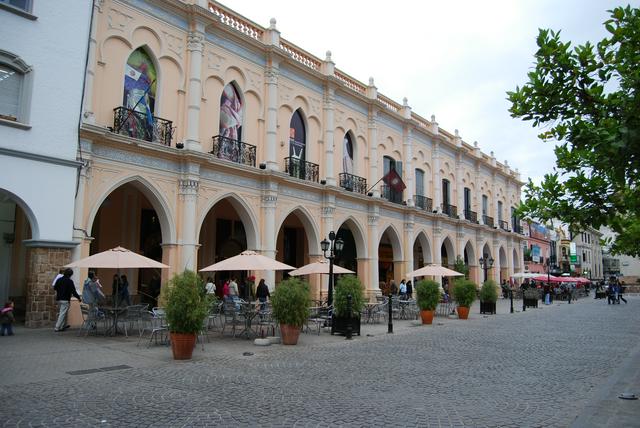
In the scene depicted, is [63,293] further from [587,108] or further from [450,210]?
[450,210]

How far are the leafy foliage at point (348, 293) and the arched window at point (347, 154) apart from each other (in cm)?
1332

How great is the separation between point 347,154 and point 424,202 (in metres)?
8.83

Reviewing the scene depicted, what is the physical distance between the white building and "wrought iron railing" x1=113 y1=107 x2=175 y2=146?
5.59 ft

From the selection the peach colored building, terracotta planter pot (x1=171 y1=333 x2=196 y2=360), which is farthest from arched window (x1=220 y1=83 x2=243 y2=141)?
terracotta planter pot (x1=171 y1=333 x2=196 y2=360)

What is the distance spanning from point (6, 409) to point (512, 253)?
48948 mm

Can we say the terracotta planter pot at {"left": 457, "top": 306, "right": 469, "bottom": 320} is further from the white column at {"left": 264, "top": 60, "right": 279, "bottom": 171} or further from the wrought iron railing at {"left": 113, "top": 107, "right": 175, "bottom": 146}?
the wrought iron railing at {"left": 113, "top": 107, "right": 175, "bottom": 146}

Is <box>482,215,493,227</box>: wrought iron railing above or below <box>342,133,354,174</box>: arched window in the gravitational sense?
below

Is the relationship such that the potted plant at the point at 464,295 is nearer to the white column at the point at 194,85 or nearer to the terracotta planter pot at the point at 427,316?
the terracotta planter pot at the point at 427,316

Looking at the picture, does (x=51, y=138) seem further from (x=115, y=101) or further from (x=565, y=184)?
(x=565, y=184)

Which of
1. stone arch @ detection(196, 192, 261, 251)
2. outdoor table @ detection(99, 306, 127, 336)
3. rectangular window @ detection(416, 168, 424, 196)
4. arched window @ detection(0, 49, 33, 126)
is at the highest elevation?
rectangular window @ detection(416, 168, 424, 196)

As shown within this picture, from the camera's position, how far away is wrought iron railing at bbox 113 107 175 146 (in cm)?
1703

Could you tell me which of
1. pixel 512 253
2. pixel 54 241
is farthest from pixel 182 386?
pixel 512 253

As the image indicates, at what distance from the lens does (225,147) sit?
67.4 ft

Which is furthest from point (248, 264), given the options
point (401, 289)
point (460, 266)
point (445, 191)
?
point (445, 191)
